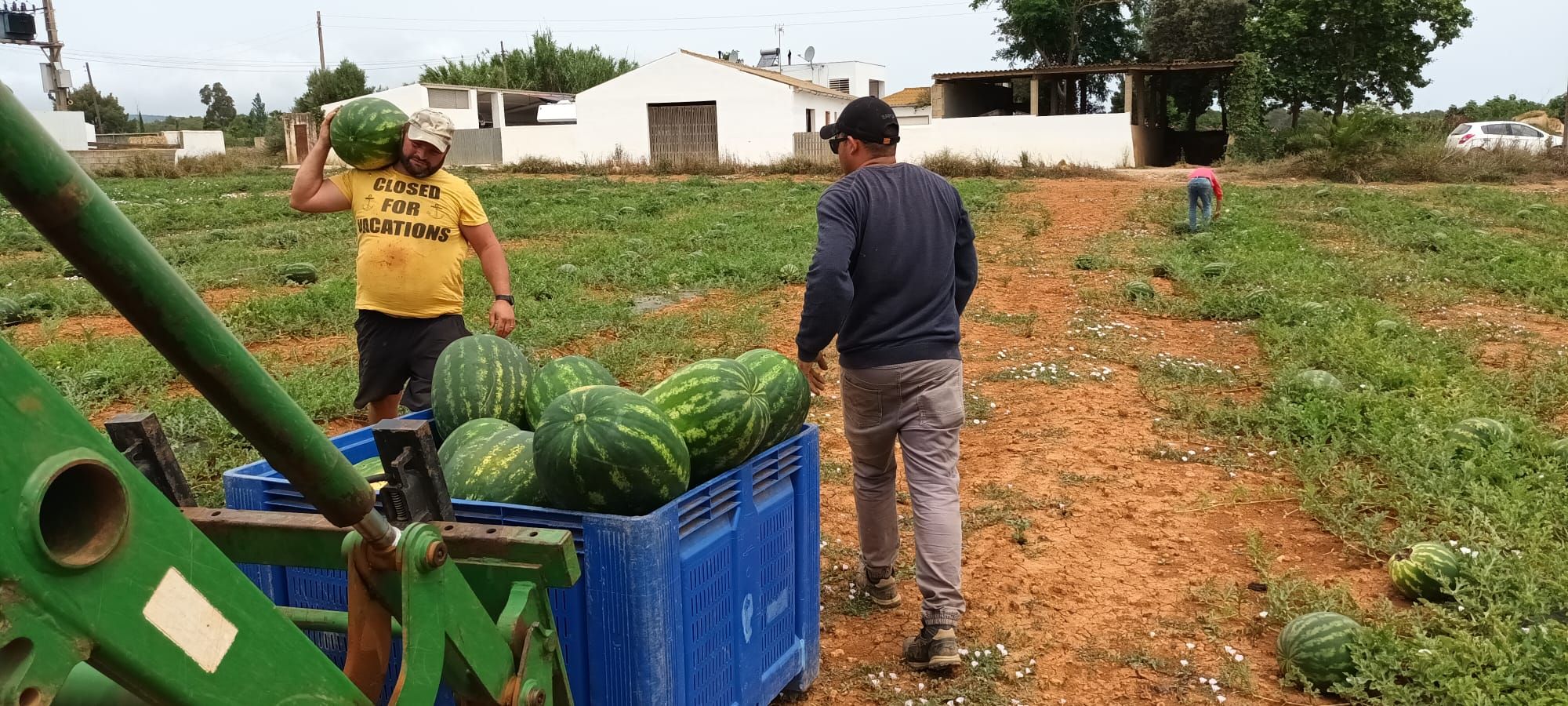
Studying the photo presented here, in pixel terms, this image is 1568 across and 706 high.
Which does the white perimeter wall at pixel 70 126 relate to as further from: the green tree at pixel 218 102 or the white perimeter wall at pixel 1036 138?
the green tree at pixel 218 102

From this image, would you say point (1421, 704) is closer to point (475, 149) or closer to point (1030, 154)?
point (1030, 154)

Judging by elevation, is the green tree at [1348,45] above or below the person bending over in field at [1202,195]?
above

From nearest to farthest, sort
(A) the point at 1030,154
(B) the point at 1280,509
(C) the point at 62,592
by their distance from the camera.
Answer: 1. (C) the point at 62,592
2. (B) the point at 1280,509
3. (A) the point at 1030,154

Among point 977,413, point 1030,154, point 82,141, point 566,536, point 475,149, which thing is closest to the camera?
point 566,536

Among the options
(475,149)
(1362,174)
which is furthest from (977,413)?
(475,149)

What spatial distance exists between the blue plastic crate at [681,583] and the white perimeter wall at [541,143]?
38.5m

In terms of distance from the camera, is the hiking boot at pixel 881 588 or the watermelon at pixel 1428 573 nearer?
the watermelon at pixel 1428 573

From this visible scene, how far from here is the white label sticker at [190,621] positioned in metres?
1.36

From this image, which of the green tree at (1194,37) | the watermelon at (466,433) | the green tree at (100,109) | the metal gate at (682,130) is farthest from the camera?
the green tree at (100,109)

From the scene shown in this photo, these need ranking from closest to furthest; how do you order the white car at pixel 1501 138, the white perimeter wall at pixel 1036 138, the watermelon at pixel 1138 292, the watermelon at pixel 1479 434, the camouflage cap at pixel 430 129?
1. the camouflage cap at pixel 430 129
2. the watermelon at pixel 1479 434
3. the watermelon at pixel 1138 292
4. the white car at pixel 1501 138
5. the white perimeter wall at pixel 1036 138

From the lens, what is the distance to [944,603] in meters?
3.78

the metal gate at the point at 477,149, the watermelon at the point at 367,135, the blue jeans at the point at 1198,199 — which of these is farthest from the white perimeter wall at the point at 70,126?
the watermelon at the point at 367,135

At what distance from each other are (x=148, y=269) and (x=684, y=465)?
1.74 metres

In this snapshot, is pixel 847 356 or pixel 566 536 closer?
pixel 566 536
